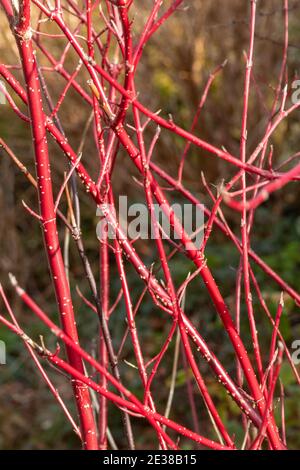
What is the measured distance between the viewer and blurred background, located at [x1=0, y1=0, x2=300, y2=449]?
189 inches

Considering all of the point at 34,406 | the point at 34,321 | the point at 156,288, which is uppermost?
the point at 156,288

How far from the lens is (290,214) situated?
18.8 feet

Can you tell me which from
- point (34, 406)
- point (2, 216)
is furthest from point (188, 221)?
point (2, 216)

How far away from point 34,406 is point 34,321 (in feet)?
2.35

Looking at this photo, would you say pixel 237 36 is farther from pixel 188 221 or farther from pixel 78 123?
pixel 188 221

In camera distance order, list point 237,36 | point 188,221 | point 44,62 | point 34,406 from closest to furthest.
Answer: point 188,221, point 34,406, point 237,36, point 44,62

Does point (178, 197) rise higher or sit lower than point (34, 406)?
higher

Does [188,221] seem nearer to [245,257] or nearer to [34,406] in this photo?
[34,406]

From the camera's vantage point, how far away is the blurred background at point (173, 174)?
15.8ft

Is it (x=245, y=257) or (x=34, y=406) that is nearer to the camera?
(x=245, y=257)

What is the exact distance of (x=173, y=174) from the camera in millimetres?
5656

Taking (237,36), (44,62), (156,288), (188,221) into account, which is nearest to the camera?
(156,288)
